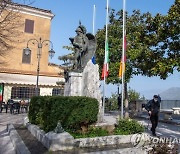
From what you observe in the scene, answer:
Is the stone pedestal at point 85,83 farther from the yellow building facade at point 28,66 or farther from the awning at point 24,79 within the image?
the awning at point 24,79

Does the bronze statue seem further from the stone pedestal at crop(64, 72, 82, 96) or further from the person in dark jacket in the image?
the person in dark jacket

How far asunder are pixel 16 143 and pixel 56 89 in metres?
25.4

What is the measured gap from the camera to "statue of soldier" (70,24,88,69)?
1223 centimetres

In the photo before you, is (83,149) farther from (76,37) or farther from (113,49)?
(113,49)

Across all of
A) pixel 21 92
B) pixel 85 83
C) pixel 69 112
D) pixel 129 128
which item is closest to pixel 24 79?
pixel 21 92

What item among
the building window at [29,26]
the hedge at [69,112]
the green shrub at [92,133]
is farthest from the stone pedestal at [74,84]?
the building window at [29,26]

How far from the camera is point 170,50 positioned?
573 inches

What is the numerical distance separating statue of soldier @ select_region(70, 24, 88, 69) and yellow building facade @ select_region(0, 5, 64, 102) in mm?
17921

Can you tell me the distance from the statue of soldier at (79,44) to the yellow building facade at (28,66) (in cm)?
1792

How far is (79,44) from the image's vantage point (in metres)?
12.2

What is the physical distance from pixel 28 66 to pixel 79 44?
2413 cm

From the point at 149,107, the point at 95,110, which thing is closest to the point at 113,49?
the point at 149,107

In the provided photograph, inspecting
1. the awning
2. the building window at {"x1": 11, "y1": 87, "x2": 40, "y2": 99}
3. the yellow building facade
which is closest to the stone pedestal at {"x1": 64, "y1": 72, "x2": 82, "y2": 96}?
the yellow building facade

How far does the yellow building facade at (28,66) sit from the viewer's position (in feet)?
100
